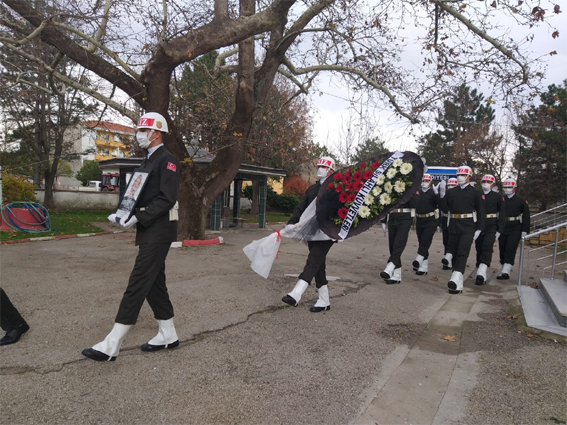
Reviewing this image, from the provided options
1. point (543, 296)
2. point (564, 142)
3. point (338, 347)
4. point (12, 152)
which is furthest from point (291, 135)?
point (338, 347)

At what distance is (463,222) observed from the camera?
8.05 m

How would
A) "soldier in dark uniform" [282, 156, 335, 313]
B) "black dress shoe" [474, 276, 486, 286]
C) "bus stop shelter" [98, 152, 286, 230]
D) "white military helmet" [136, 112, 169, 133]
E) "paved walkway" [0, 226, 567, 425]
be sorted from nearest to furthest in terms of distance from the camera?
"paved walkway" [0, 226, 567, 425] → "white military helmet" [136, 112, 169, 133] → "soldier in dark uniform" [282, 156, 335, 313] → "black dress shoe" [474, 276, 486, 286] → "bus stop shelter" [98, 152, 286, 230]

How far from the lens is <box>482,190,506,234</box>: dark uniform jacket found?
927 cm

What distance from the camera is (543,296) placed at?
21.8 feet

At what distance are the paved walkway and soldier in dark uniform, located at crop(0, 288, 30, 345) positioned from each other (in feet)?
0.34

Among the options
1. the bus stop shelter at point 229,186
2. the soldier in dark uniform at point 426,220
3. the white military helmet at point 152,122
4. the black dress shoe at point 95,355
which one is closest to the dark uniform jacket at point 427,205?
the soldier in dark uniform at point 426,220

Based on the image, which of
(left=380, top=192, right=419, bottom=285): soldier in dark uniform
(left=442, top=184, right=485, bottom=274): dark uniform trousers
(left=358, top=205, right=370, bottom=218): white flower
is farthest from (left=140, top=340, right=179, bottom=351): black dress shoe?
(left=442, top=184, right=485, bottom=274): dark uniform trousers

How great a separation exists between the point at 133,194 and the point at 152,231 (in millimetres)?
384

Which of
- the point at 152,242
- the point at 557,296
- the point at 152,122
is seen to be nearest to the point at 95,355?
the point at 152,242

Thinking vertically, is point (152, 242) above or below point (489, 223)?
above

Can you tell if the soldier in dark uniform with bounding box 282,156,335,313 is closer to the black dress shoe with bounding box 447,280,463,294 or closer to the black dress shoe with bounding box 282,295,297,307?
the black dress shoe with bounding box 282,295,297,307

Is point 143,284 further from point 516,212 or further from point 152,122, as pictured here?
point 516,212

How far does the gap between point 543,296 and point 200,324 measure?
5.13 meters

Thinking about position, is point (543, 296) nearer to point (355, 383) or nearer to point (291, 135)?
point (355, 383)
